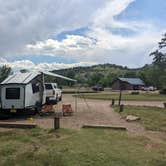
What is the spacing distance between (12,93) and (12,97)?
0.71 ft

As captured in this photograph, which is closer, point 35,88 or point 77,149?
point 77,149

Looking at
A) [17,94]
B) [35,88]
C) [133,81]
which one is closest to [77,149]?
[17,94]

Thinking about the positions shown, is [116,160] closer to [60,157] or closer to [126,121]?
[60,157]

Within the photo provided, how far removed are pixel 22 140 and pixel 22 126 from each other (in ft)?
8.44

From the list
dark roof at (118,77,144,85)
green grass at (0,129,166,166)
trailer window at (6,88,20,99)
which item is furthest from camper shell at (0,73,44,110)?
dark roof at (118,77,144,85)

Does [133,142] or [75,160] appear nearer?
[75,160]

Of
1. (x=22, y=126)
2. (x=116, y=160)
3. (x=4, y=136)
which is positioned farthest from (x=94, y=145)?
(x=22, y=126)

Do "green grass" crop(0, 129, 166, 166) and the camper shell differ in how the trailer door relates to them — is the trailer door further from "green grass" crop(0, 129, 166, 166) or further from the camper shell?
"green grass" crop(0, 129, 166, 166)

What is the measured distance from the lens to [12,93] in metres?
15.5

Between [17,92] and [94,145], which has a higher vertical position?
[17,92]

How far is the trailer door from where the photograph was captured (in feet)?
50.7

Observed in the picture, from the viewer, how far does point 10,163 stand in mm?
6457

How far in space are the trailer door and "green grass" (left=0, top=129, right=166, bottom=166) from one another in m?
5.13

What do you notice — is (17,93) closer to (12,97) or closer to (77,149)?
(12,97)
